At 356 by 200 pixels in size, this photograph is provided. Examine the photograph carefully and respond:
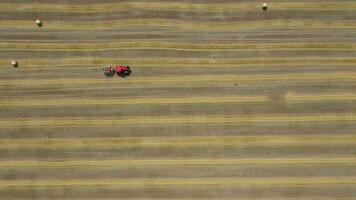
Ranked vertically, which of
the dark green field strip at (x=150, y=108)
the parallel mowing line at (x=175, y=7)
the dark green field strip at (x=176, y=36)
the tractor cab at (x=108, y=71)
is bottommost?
A: the dark green field strip at (x=150, y=108)

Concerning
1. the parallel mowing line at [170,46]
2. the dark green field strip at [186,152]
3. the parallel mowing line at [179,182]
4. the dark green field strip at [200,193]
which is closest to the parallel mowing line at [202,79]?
the parallel mowing line at [170,46]

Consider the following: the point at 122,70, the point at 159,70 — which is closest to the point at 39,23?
the point at 122,70

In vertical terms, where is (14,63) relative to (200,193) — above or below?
above

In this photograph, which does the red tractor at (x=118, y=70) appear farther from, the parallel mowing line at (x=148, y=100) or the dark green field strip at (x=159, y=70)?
the parallel mowing line at (x=148, y=100)

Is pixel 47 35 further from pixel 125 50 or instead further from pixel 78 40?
pixel 125 50

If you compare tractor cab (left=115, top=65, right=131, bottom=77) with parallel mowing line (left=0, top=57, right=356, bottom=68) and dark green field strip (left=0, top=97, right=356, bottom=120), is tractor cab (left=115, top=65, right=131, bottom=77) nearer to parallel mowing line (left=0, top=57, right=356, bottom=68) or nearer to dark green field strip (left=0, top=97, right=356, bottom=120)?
parallel mowing line (left=0, top=57, right=356, bottom=68)

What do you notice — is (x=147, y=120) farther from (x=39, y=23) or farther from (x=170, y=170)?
(x=39, y=23)
